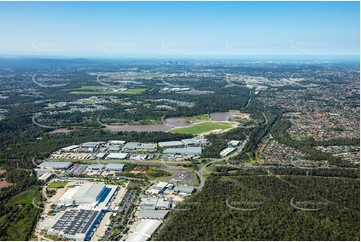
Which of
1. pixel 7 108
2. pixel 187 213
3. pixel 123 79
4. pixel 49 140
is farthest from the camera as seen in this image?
pixel 123 79

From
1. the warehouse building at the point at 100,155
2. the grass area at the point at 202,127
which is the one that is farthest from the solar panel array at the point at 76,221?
the grass area at the point at 202,127

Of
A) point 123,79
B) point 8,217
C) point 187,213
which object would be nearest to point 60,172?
point 8,217

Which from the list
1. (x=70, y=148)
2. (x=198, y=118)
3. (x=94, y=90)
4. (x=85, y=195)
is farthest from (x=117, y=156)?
(x=94, y=90)

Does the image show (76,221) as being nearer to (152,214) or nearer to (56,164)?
(152,214)

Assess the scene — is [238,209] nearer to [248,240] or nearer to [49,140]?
[248,240]

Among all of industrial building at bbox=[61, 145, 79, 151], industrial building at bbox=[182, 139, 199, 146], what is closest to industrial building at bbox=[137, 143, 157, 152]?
industrial building at bbox=[182, 139, 199, 146]

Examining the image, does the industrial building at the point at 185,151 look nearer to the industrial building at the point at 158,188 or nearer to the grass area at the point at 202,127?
the grass area at the point at 202,127

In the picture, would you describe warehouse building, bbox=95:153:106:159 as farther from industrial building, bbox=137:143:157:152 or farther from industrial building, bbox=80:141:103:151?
industrial building, bbox=137:143:157:152
